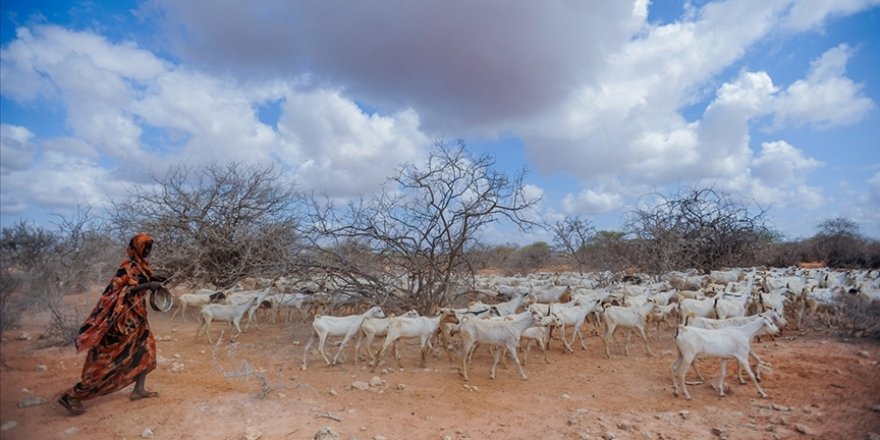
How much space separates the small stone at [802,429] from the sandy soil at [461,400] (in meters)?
0.02

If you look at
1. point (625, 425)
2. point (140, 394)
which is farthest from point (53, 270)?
point (625, 425)

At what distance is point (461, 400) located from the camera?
6.53m

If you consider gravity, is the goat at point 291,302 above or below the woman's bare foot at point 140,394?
above

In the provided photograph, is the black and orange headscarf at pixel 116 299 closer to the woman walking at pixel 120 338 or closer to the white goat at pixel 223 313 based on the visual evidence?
the woman walking at pixel 120 338

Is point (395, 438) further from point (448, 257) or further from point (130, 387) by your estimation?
point (448, 257)

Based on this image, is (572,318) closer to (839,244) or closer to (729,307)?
(729,307)

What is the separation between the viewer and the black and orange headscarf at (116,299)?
5695 millimetres

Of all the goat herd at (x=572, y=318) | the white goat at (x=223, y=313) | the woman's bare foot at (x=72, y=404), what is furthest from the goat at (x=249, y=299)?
the woman's bare foot at (x=72, y=404)

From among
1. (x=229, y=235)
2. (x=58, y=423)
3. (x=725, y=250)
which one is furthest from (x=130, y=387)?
(x=725, y=250)

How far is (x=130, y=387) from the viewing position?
671cm

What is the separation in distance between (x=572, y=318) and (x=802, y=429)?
4528mm

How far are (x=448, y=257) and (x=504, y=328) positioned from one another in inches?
140

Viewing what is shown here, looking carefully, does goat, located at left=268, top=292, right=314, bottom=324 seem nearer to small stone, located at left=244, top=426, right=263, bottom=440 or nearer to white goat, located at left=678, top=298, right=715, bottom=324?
small stone, located at left=244, top=426, right=263, bottom=440

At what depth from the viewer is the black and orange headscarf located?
18.7ft
